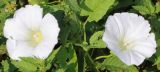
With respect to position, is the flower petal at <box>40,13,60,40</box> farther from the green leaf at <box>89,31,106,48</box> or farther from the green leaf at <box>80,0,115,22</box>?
the green leaf at <box>80,0,115,22</box>

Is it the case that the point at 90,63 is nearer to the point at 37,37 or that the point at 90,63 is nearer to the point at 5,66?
the point at 37,37

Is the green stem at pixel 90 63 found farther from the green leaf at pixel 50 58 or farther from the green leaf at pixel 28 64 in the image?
the green leaf at pixel 28 64

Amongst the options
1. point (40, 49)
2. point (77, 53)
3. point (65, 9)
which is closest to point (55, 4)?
point (65, 9)

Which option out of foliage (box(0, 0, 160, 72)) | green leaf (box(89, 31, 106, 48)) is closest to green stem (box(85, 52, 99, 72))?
foliage (box(0, 0, 160, 72))

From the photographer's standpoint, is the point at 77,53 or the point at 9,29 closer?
the point at 9,29

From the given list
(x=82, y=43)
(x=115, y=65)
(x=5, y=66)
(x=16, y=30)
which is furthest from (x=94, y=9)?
(x=5, y=66)

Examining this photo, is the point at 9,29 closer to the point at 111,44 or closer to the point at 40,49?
the point at 40,49
